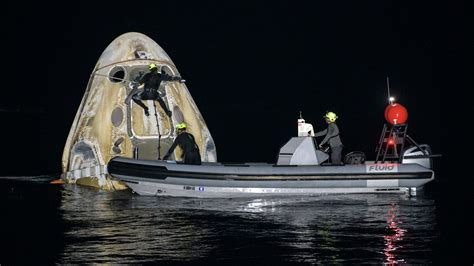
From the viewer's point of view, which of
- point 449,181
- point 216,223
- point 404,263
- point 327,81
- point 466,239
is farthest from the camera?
point 327,81

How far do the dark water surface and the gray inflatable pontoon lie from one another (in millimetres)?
307

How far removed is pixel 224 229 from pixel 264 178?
4801 mm

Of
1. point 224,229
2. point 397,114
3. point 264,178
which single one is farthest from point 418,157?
point 224,229

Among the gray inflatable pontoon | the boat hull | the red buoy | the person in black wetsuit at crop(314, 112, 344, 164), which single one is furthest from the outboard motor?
the person in black wetsuit at crop(314, 112, 344, 164)

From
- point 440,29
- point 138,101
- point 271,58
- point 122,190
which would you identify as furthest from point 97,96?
point 271,58

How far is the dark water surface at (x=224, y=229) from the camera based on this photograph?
48.8 feet

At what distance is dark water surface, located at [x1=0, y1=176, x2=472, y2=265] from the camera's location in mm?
14859

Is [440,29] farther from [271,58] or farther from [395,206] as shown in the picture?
[395,206]

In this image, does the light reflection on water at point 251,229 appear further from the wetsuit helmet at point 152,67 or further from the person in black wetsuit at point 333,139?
the wetsuit helmet at point 152,67

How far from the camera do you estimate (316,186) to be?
2231 cm

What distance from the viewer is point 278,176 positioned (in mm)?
22234

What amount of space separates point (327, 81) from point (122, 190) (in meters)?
114

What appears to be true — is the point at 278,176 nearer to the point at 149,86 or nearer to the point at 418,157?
the point at 418,157

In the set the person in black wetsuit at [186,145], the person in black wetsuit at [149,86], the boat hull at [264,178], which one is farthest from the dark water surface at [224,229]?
the person in black wetsuit at [149,86]
